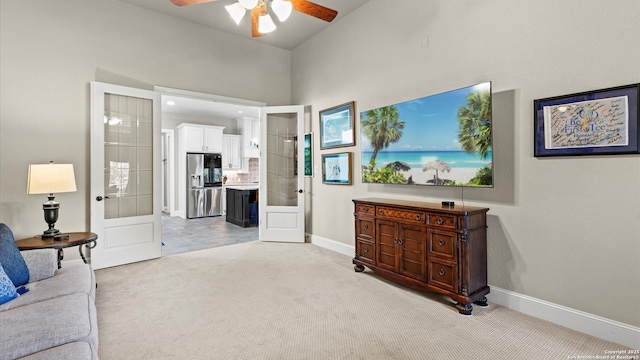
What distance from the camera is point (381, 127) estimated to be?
142 inches

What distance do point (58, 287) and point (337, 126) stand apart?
3.51 m

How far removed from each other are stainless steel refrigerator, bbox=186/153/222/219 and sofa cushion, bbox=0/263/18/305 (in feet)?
20.4

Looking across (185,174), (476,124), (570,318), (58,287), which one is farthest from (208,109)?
(570,318)

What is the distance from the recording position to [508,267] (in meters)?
2.66

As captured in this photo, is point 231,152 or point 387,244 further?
point 231,152

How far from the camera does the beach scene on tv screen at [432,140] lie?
2.66 meters

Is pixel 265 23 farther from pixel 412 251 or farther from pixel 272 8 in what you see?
pixel 412 251

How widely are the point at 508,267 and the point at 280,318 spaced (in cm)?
200

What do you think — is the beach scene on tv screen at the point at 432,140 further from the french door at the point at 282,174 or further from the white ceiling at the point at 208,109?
the white ceiling at the point at 208,109

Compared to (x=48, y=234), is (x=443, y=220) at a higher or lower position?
higher

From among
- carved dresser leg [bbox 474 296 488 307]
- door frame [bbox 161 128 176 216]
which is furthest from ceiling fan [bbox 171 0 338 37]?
door frame [bbox 161 128 176 216]

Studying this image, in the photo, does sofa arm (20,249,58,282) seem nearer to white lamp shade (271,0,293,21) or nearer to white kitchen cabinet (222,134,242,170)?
white lamp shade (271,0,293,21)

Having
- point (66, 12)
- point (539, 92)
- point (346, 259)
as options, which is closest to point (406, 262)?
point (346, 259)

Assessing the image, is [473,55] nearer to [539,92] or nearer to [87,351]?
[539,92]
